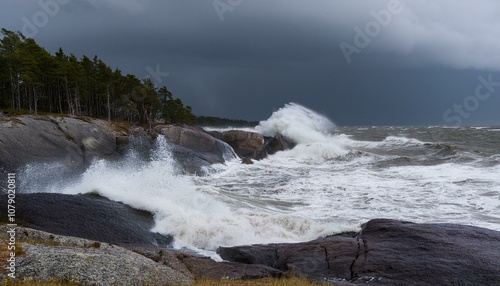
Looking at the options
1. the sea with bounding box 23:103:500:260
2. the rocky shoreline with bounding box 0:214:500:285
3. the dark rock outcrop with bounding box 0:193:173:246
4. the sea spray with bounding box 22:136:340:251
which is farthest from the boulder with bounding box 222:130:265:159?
the rocky shoreline with bounding box 0:214:500:285

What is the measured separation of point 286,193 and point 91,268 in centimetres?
1942

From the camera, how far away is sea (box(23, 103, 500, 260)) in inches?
729

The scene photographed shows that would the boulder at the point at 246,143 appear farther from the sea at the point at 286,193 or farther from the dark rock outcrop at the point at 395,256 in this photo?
the dark rock outcrop at the point at 395,256

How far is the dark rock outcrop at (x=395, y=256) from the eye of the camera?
11.6 metres

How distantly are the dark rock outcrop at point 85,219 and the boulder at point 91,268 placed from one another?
17.5 feet

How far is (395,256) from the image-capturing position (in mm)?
12703

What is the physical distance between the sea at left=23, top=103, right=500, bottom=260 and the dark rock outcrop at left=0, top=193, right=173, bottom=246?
40.3 inches

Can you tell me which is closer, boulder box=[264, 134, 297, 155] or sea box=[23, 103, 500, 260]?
sea box=[23, 103, 500, 260]

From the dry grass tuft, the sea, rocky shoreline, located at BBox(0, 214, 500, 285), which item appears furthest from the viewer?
the sea

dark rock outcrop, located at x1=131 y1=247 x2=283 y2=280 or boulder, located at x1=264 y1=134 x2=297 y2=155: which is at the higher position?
boulder, located at x1=264 y1=134 x2=297 y2=155

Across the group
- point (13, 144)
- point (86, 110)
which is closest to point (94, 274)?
point (13, 144)

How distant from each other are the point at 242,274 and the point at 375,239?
5.29 m

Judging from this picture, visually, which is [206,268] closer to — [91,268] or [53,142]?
[91,268]

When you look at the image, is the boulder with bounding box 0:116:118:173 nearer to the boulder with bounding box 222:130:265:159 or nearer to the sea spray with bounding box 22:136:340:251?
the sea spray with bounding box 22:136:340:251
